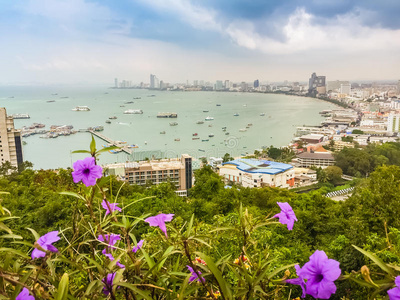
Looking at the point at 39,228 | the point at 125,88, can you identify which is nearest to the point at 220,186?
the point at 39,228

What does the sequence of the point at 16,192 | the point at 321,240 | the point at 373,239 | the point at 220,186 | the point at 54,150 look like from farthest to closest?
the point at 54,150
the point at 220,186
the point at 16,192
the point at 321,240
the point at 373,239

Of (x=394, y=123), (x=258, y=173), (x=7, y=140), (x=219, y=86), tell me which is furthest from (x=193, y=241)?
(x=219, y=86)

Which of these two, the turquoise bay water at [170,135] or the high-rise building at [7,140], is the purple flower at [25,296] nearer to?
the high-rise building at [7,140]

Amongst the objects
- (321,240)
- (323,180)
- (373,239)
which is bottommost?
(323,180)

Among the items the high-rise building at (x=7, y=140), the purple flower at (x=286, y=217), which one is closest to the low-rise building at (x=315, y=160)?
the high-rise building at (x=7, y=140)

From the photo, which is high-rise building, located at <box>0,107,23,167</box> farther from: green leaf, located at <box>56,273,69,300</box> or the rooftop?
green leaf, located at <box>56,273,69,300</box>

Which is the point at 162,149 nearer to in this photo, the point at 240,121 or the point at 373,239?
the point at 240,121
